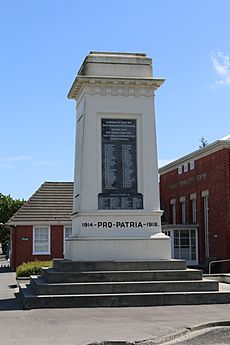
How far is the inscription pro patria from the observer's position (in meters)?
16.4

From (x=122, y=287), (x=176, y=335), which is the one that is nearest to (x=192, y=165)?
(x=122, y=287)

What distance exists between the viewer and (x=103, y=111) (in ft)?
55.1

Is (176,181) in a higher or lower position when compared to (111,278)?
higher

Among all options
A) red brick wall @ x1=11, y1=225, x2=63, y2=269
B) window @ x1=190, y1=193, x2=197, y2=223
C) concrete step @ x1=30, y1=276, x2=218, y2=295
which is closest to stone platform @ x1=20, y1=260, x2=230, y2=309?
concrete step @ x1=30, y1=276, x2=218, y2=295

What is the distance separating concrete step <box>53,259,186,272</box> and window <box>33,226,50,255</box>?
20195 millimetres

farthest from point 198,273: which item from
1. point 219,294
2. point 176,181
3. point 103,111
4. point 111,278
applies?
point 176,181

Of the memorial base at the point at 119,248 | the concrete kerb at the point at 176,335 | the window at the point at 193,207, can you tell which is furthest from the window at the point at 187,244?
the concrete kerb at the point at 176,335

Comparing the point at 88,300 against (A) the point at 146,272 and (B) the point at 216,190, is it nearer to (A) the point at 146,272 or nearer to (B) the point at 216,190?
(A) the point at 146,272

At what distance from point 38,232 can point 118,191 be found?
67.6 feet

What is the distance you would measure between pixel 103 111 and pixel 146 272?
5.05 m

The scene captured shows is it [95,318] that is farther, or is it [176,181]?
[176,181]

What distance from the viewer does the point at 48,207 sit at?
3731 centimetres

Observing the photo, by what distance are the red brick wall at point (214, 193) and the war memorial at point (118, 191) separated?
62.5ft

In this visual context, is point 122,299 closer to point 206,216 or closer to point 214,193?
point 214,193
